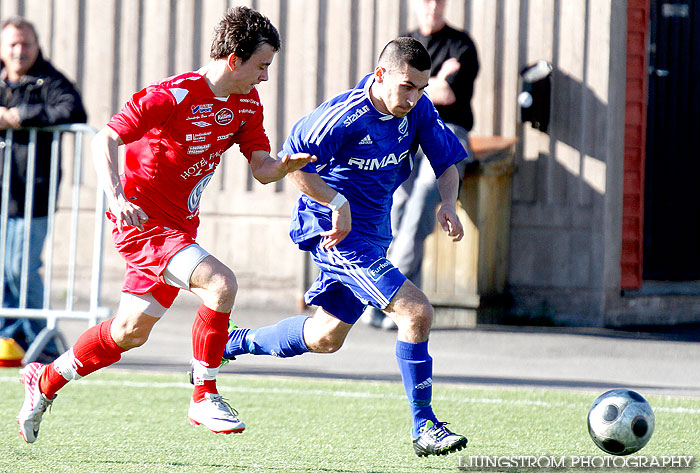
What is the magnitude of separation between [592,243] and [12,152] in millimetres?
4998

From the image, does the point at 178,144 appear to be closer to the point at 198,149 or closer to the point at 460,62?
the point at 198,149

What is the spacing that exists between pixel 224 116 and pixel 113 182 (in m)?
0.75

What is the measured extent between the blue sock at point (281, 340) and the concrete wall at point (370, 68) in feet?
15.2

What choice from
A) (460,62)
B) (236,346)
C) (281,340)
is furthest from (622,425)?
(460,62)

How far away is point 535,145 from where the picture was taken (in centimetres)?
1014

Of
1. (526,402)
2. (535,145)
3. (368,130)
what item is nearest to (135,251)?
(368,130)

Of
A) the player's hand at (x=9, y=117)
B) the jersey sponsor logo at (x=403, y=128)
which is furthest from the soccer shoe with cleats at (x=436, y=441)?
the player's hand at (x=9, y=117)

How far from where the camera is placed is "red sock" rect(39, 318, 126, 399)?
16.9ft

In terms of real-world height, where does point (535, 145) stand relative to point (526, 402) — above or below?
above

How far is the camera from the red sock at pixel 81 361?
203 inches

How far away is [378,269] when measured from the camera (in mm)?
5219

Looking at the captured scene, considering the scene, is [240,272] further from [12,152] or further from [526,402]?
[526,402]

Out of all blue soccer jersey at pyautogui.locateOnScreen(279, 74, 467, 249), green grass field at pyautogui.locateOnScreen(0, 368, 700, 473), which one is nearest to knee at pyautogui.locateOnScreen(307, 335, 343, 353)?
green grass field at pyautogui.locateOnScreen(0, 368, 700, 473)

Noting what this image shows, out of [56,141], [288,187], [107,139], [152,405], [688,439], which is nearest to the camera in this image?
[107,139]
